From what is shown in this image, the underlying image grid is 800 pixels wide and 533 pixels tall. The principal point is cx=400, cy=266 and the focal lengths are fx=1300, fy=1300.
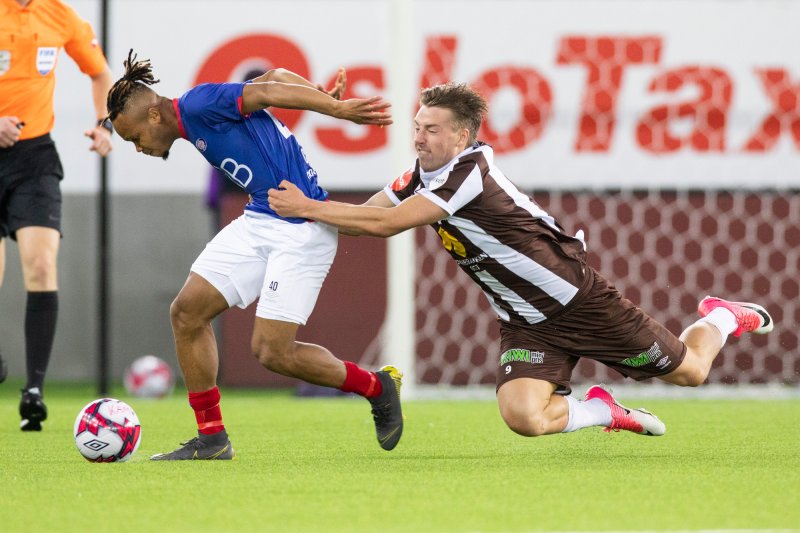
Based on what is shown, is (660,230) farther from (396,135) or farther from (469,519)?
(469,519)

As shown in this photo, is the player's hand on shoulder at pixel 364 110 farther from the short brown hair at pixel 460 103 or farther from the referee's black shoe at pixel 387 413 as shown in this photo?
the referee's black shoe at pixel 387 413

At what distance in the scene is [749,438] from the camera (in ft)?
17.1

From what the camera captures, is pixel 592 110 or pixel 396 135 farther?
pixel 592 110

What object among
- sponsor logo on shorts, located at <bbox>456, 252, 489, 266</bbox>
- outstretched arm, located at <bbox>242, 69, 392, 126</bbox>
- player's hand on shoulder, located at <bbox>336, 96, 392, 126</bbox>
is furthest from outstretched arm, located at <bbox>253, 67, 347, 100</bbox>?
sponsor logo on shorts, located at <bbox>456, 252, 489, 266</bbox>

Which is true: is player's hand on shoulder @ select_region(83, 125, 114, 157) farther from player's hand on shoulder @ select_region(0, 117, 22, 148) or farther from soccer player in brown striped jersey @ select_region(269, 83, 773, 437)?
soccer player in brown striped jersey @ select_region(269, 83, 773, 437)

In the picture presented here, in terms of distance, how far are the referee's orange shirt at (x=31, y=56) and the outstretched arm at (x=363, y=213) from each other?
1946mm

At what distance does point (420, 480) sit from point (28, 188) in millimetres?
2759

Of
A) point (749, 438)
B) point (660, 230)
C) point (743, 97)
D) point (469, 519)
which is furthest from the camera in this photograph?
point (743, 97)

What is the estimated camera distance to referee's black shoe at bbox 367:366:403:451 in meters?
4.76

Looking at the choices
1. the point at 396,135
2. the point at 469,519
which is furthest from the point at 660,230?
the point at 469,519

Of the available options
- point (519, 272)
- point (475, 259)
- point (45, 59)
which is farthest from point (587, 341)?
point (45, 59)

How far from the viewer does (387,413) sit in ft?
15.8

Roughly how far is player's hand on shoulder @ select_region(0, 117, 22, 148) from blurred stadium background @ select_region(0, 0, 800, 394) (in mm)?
2970

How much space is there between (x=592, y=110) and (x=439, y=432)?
14.6 feet
